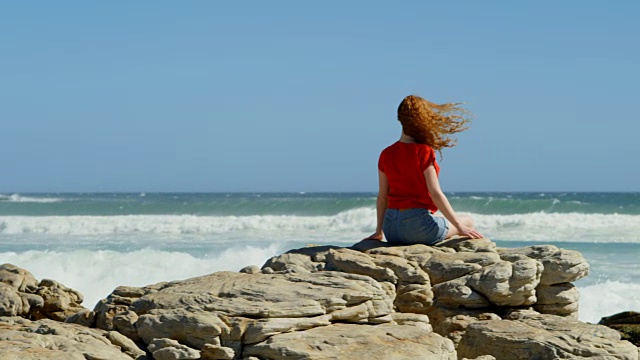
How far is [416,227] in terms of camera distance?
8133 millimetres

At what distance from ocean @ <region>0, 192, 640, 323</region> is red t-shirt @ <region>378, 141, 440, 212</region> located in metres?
5.86

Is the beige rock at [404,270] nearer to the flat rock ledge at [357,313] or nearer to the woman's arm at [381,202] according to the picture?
the flat rock ledge at [357,313]

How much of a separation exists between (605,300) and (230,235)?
17.9m

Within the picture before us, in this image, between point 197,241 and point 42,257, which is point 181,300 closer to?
point 42,257

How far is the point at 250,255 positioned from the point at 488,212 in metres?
18.8

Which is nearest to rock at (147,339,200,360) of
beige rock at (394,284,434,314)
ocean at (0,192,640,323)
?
beige rock at (394,284,434,314)

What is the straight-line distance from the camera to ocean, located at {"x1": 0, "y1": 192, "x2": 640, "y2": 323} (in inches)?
604

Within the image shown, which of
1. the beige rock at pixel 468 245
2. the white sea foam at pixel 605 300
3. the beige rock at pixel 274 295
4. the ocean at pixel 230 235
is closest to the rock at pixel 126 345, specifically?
the beige rock at pixel 274 295

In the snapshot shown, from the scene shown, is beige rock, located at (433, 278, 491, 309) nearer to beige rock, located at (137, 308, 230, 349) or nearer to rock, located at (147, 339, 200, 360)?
beige rock, located at (137, 308, 230, 349)

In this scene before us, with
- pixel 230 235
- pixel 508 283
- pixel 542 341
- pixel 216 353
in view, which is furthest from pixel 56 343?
pixel 230 235

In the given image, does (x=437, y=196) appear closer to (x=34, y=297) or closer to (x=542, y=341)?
(x=542, y=341)

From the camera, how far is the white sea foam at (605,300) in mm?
13084

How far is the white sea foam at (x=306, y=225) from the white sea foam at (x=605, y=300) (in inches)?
519

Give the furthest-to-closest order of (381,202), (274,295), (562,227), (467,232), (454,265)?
(562,227) < (381,202) < (467,232) < (454,265) < (274,295)
